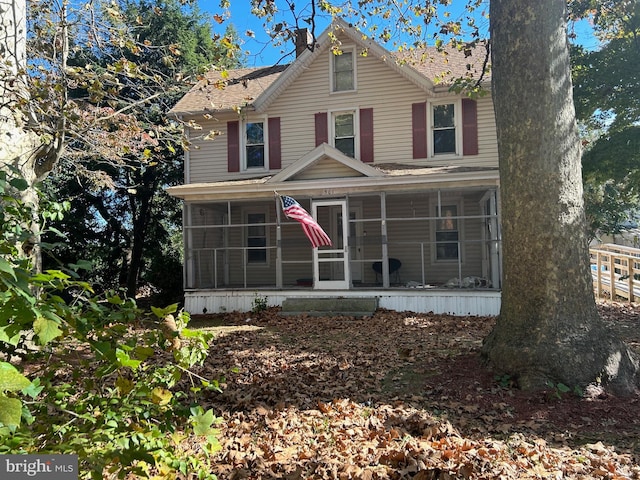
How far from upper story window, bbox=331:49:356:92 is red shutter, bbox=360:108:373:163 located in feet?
3.42

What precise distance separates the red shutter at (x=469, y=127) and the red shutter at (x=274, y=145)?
19.4 feet

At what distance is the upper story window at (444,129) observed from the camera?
13414 mm

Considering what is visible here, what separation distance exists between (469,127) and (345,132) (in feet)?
12.6

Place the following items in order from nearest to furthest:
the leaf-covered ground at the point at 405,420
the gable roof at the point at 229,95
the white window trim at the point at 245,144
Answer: the leaf-covered ground at the point at 405,420 < the white window trim at the point at 245,144 < the gable roof at the point at 229,95

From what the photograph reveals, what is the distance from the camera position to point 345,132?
14266 mm

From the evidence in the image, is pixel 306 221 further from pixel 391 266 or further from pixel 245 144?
pixel 245 144

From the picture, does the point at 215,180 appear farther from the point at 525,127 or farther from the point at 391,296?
the point at 525,127

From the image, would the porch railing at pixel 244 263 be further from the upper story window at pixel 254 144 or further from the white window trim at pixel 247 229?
the upper story window at pixel 254 144

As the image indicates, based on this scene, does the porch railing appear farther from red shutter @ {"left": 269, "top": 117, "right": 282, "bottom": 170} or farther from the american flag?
red shutter @ {"left": 269, "top": 117, "right": 282, "bottom": 170}

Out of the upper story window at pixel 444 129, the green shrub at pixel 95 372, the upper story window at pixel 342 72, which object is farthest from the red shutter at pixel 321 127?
the green shrub at pixel 95 372

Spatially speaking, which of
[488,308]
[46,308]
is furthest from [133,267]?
[46,308]

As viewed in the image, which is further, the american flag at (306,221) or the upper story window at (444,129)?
the upper story window at (444,129)

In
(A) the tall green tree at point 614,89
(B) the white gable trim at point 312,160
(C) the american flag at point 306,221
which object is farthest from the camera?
(B) the white gable trim at point 312,160

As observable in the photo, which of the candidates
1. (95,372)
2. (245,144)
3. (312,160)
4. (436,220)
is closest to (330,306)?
(312,160)
